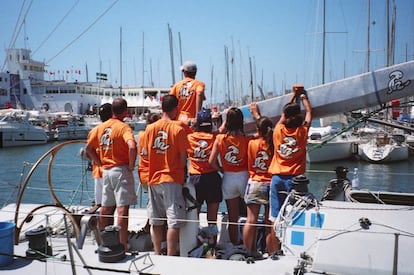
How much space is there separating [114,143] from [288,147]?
1887 millimetres

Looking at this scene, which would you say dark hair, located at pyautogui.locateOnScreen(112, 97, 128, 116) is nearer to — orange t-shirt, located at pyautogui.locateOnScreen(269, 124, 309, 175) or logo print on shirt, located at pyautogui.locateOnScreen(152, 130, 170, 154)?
logo print on shirt, located at pyautogui.locateOnScreen(152, 130, 170, 154)

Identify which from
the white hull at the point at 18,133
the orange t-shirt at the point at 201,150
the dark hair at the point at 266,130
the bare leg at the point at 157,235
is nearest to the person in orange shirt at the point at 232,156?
the orange t-shirt at the point at 201,150

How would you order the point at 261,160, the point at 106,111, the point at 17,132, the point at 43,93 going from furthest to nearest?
the point at 43,93
the point at 17,132
the point at 106,111
the point at 261,160

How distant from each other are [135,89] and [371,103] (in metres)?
74.7

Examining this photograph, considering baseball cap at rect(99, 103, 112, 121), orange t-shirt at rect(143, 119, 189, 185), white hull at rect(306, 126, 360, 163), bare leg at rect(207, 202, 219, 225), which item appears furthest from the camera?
white hull at rect(306, 126, 360, 163)

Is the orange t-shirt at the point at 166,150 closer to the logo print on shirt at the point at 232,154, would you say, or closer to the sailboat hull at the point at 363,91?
the logo print on shirt at the point at 232,154

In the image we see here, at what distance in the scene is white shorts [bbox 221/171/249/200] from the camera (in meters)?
4.31

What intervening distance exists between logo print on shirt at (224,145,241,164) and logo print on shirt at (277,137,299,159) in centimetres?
54

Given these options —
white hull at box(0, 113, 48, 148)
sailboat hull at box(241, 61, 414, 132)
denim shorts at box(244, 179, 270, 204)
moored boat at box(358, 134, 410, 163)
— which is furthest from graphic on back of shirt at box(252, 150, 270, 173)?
white hull at box(0, 113, 48, 148)

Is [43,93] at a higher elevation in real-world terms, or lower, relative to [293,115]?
higher

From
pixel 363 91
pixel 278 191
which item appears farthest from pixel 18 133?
pixel 363 91

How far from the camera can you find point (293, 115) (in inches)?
154

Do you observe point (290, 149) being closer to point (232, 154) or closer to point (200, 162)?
point (232, 154)

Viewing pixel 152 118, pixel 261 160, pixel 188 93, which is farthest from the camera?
pixel 152 118
